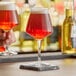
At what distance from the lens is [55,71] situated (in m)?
1.21

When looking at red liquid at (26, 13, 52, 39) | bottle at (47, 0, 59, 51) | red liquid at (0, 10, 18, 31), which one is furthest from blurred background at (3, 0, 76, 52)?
red liquid at (26, 13, 52, 39)

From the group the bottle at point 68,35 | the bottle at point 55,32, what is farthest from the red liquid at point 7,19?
the bottle at point 55,32

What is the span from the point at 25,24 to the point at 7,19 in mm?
1359

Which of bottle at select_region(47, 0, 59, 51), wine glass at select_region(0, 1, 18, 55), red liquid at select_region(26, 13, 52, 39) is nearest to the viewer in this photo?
red liquid at select_region(26, 13, 52, 39)

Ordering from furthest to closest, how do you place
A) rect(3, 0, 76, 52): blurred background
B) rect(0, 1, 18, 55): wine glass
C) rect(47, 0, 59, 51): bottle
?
rect(47, 0, 59, 51): bottle
rect(3, 0, 76, 52): blurred background
rect(0, 1, 18, 55): wine glass

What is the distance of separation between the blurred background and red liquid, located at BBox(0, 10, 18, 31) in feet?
3.76

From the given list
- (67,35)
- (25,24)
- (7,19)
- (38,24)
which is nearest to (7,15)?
→ (7,19)

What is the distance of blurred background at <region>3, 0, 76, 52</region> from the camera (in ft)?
9.46

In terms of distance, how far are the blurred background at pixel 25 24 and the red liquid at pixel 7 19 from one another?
115 cm

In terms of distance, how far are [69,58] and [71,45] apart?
0.17 m

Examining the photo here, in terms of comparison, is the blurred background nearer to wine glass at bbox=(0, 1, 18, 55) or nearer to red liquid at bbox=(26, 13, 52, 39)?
wine glass at bbox=(0, 1, 18, 55)

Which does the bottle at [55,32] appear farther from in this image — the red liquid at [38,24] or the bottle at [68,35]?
the red liquid at [38,24]

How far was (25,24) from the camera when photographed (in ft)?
9.52

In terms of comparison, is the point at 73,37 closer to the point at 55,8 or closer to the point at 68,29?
the point at 68,29
